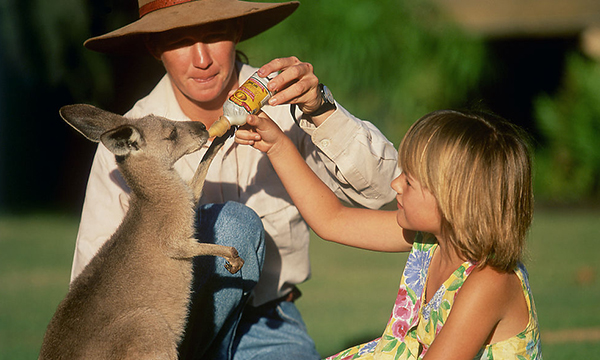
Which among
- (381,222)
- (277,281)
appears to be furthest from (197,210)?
(381,222)

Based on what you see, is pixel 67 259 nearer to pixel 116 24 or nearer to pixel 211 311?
pixel 116 24

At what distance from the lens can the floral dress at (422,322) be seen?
7.22 feet

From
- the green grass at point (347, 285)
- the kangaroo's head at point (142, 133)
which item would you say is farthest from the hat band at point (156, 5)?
the green grass at point (347, 285)

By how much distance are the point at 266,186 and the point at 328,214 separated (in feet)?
1.82

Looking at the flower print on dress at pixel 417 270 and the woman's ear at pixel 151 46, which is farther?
the woman's ear at pixel 151 46

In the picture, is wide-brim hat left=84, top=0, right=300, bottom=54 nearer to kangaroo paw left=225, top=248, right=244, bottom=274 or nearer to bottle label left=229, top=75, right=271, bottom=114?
bottle label left=229, top=75, right=271, bottom=114

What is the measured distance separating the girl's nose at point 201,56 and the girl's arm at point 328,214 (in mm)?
585

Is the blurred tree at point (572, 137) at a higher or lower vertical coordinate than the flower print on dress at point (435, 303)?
lower

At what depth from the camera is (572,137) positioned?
9.74 meters

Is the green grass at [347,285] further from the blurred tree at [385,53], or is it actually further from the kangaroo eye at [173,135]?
the blurred tree at [385,53]

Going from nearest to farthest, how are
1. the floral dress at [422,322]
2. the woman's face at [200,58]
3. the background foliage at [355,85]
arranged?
the floral dress at [422,322] < the woman's face at [200,58] < the background foliage at [355,85]

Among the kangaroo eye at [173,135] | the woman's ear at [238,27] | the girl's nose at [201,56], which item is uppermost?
the woman's ear at [238,27]

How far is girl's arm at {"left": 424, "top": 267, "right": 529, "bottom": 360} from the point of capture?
205 centimetres

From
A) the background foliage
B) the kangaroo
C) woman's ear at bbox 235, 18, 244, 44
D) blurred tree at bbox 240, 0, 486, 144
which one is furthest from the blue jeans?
blurred tree at bbox 240, 0, 486, 144
